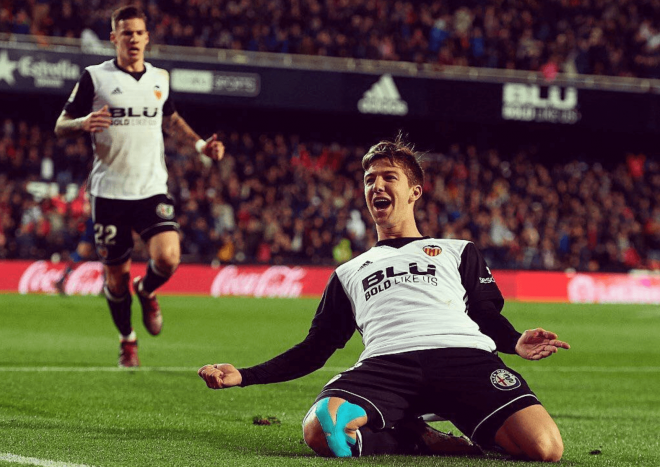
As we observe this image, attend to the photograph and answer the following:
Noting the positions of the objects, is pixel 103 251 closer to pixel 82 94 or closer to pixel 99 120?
pixel 82 94

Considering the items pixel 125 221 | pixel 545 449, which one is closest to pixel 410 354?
pixel 545 449

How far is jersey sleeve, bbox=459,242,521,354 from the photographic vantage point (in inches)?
185

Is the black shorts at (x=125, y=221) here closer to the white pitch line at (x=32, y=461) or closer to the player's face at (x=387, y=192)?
the player's face at (x=387, y=192)

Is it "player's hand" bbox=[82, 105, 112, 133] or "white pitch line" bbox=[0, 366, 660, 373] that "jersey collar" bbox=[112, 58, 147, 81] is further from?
"white pitch line" bbox=[0, 366, 660, 373]

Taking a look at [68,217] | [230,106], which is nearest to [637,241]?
[230,106]

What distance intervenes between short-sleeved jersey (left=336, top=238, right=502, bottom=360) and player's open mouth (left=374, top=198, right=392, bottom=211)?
0.19 metres

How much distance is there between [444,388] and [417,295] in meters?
0.42

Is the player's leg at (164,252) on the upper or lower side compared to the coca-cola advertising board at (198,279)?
upper

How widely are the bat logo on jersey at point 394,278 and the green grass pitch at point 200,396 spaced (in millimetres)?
758

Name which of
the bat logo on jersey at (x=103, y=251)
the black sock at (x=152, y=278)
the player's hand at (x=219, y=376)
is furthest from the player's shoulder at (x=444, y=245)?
the bat logo on jersey at (x=103, y=251)

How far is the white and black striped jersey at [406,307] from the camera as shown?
4.57 metres

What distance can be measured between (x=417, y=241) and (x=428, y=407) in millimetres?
750

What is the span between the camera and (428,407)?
4633 millimetres

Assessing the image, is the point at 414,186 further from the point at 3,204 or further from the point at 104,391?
the point at 3,204
